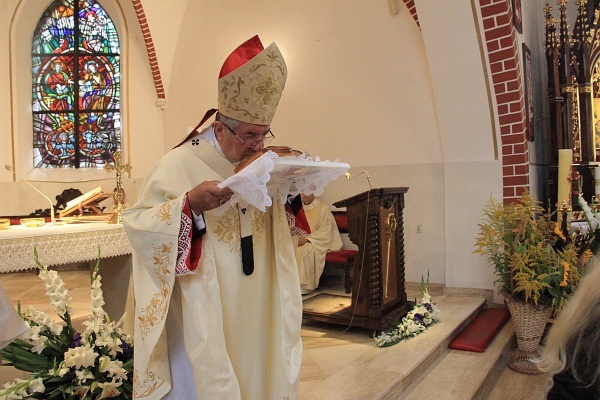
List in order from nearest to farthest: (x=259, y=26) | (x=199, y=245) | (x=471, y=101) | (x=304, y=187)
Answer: (x=199, y=245) → (x=304, y=187) → (x=471, y=101) → (x=259, y=26)

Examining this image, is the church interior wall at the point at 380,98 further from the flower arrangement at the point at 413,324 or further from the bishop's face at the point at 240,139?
the bishop's face at the point at 240,139

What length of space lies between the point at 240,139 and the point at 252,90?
0.63 ft

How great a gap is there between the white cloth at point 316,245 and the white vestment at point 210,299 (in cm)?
319

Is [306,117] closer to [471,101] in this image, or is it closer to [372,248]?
[471,101]

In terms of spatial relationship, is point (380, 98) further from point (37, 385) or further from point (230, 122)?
point (37, 385)

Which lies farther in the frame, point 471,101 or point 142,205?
point 471,101

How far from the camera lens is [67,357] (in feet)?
6.79

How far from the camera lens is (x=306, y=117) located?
6.53 m

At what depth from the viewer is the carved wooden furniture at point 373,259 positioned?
3.98m

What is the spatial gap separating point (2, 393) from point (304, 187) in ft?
4.68

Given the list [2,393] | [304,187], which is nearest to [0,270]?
[2,393]

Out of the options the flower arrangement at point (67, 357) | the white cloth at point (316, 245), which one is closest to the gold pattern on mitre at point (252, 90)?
the flower arrangement at point (67, 357)

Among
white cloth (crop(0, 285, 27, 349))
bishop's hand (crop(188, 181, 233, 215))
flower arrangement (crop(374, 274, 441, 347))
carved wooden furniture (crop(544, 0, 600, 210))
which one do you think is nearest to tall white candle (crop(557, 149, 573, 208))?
carved wooden furniture (crop(544, 0, 600, 210))

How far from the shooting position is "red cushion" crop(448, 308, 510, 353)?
4.02 metres
